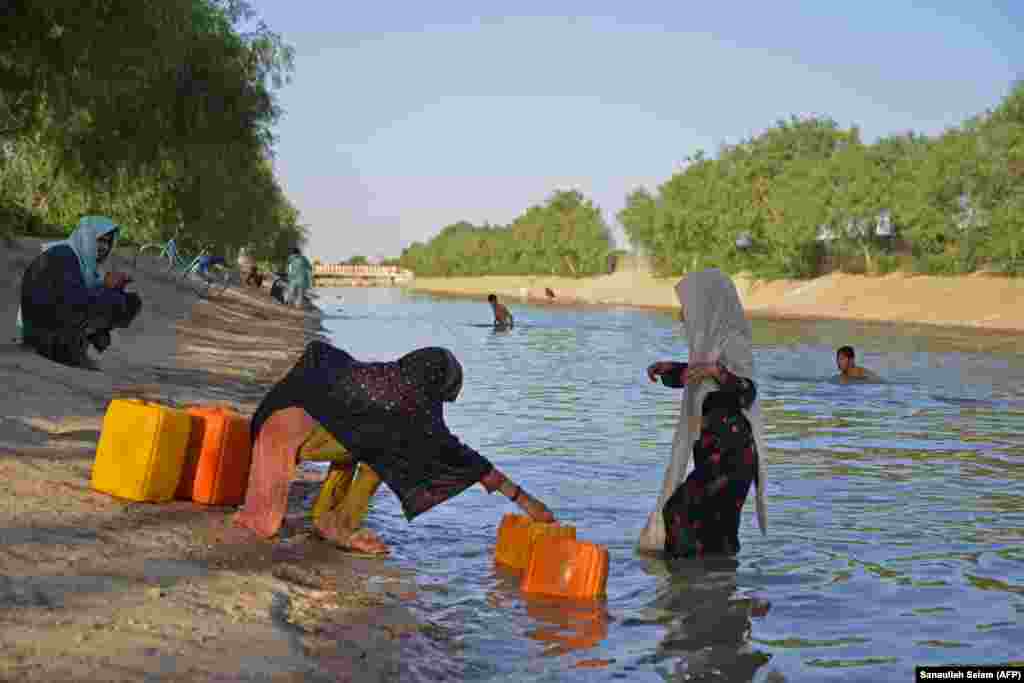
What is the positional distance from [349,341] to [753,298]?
5393 centimetres

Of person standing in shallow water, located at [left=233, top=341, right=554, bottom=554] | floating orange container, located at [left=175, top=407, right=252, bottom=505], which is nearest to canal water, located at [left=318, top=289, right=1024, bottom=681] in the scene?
person standing in shallow water, located at [left=233, top=341, right=554, bottom=554]

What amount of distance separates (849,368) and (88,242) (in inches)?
552

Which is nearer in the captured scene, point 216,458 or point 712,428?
point 712,428

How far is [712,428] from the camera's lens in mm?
7539

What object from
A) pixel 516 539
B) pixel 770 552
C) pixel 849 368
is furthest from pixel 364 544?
pixel 849 368

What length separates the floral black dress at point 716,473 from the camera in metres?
7.48

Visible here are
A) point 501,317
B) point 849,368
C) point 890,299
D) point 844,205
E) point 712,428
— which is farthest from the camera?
point 844,205

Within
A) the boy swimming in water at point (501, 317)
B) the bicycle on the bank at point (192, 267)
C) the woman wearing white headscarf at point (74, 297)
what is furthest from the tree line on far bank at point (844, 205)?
the woman wearing white headscarf at point (74, 297)

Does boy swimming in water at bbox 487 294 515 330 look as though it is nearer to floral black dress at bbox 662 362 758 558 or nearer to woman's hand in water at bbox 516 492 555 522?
floral black dress at bbox 662 362 758 558

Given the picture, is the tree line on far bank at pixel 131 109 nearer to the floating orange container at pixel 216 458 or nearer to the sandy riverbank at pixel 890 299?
the floating orange container at pixel 216 458

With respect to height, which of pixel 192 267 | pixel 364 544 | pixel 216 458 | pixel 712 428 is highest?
pixel 192 267

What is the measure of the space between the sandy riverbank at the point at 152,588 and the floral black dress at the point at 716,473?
68.4 inches

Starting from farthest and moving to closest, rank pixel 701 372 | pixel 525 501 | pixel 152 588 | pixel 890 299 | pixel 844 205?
pixel 844 205
pixel 890 299
pixel 701 372
pixel 525 501
pixel 152 588

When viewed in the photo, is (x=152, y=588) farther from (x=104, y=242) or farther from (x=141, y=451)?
(x=104, y=242)
